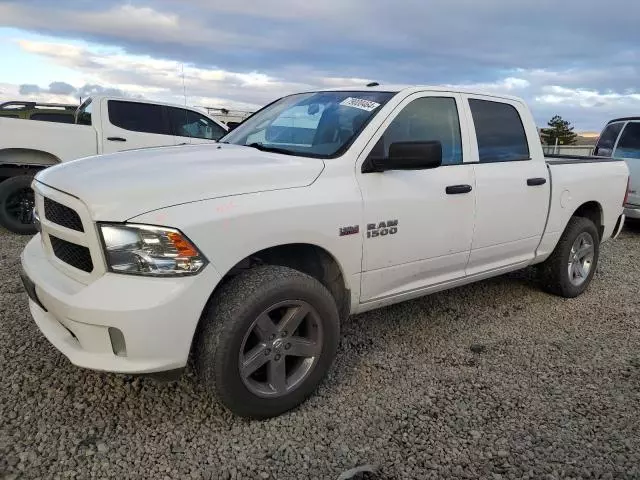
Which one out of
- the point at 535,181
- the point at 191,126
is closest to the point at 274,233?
the point at 535,181


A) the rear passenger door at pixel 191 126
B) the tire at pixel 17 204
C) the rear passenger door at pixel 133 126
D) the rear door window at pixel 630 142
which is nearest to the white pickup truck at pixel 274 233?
the tire at pixel 17 204

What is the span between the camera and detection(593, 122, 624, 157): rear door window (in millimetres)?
9062

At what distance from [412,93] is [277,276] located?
5.59 ft

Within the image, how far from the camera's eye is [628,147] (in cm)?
879

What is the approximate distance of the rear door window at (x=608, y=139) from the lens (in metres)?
9.06

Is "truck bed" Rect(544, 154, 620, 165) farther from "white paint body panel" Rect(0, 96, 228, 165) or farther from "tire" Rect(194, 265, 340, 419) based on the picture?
"white paint body panel" Rect(0, 96, 228, 165)

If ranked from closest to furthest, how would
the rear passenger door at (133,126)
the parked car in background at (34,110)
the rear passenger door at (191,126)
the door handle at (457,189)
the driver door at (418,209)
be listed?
the driver door at (418,209)
the door handle at (457,189)
the rear passenger door at (133,126)
the rear passenger door at (191,126)
the parked car in background at (34,110)

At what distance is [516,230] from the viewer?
13.9ft

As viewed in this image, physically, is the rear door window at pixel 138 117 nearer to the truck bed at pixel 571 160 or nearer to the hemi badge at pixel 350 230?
the truck bed at pixel 571 160

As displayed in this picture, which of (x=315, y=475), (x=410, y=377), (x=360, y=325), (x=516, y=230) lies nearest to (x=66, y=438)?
(x=315, y=475)

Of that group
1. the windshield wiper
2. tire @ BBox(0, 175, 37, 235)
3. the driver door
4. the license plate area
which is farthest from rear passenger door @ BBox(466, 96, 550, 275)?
tire @ BBox(0, 175, 37, 235)

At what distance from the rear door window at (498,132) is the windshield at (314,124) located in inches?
36.5

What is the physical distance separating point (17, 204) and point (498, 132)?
239 inches

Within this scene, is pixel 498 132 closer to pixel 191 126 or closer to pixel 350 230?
pixel 350 230
